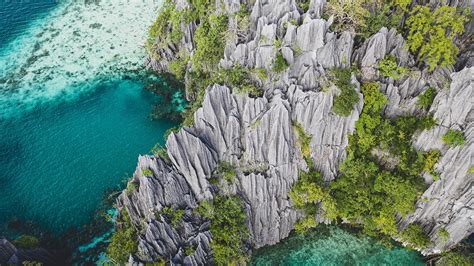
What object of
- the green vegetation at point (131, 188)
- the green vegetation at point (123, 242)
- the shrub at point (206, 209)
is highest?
the green vegetation at point (131, 188)

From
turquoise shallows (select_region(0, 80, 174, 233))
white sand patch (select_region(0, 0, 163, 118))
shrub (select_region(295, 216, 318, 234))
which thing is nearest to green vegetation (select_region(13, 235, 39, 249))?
turquoise shallows (select_region(0, 80, 174, 233))

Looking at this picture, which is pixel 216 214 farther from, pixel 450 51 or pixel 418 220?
pixel 450 51

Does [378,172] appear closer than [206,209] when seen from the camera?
No

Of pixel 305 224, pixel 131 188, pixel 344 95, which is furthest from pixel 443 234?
pixel 131 188

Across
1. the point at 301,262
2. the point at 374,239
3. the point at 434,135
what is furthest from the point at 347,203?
the point at 434,135

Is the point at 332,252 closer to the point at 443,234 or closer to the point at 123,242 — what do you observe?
the point at 443,234

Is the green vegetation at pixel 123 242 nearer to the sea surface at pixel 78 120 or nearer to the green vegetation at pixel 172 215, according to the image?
the green vegetation at pixel 172 215

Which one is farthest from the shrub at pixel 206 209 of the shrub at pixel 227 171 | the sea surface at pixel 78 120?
the sea surface at pixel 78 120
